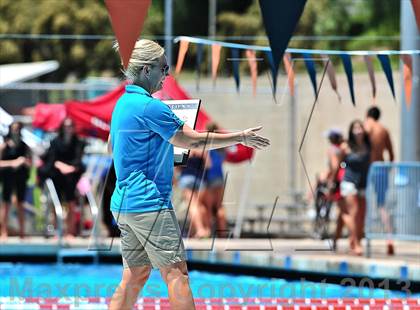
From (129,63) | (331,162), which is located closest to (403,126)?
(331,162)

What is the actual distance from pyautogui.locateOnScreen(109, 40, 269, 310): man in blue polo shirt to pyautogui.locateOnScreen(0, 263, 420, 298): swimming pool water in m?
4.16

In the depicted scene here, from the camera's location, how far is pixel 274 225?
1941 cm

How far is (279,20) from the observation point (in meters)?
5.76

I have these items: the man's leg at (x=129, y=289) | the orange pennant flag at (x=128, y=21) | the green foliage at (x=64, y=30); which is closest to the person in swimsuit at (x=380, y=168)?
the man's leg at (x=129, y=289)

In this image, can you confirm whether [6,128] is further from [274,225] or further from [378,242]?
[274,225]

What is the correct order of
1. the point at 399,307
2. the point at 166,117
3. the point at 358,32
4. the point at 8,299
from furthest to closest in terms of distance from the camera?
the point at 358,32
the point at 8,299
the point at 399,307
the point at 166,117

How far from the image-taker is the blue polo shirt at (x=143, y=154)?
5629 millimetres

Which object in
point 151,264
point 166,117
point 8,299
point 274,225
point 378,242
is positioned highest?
point 166,117

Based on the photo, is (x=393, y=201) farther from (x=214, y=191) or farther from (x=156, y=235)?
(x=156, y=235)

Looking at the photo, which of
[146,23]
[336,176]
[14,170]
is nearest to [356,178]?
[336,176]

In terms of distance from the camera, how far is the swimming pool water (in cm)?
1034

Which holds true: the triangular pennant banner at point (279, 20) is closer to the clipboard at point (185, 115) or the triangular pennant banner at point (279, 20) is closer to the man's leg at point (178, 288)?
the clipboard at point (185, 115)

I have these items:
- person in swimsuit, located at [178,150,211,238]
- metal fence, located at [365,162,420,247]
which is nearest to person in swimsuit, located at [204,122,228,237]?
person in swimsuit, located at [178,150,211,238]

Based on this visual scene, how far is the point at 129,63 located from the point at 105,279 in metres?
6.43
